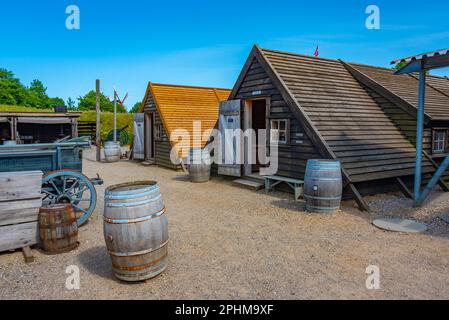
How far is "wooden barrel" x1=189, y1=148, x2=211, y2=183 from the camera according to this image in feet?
35.3

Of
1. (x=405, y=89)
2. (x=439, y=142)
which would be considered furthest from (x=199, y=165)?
(x=439, y=142)

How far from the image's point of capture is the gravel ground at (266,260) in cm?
371

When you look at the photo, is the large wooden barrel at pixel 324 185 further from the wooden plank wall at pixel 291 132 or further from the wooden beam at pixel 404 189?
the wooden beam at pixel 404 189

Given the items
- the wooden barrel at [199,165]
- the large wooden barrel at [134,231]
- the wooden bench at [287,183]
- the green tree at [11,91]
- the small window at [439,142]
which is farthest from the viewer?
the green tree at [11,91]

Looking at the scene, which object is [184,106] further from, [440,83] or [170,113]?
[440,83]

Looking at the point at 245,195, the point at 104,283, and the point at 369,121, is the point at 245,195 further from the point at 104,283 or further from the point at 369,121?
the point at 104,283

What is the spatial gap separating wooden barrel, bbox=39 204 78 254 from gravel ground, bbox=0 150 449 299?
16 centimetres

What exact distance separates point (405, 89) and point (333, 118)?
3.94 m

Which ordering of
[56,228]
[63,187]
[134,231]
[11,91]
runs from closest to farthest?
[134,231], [56,228], [63,187], [11,91]

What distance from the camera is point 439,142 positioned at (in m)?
10.5

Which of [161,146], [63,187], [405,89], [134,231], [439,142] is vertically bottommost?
[134,231]

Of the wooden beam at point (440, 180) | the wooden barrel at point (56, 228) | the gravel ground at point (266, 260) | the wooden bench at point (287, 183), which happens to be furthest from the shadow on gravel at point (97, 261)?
the wooden beam at point (440, 180)

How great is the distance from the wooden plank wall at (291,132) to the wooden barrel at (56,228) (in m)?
5.77

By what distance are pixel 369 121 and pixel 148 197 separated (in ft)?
25.9
